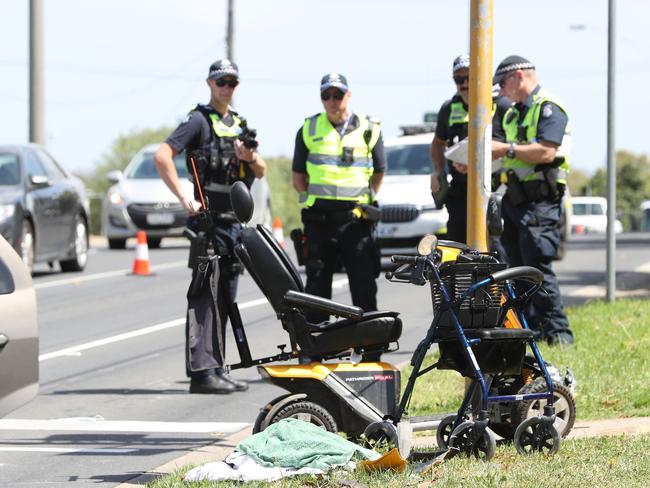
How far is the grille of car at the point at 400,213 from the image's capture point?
19.5 metres

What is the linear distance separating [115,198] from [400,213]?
6.71 m

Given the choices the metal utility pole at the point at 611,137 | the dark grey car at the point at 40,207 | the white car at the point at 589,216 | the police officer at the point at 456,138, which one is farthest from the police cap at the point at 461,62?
the white car at the point at 589,216

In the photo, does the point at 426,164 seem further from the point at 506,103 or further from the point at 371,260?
the point at 371,260

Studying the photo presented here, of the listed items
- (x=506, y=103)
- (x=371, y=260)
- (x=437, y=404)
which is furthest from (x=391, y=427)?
(x=506, y=103)

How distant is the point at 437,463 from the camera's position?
6.71m

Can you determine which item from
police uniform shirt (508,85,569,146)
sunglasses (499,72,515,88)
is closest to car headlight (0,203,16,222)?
sunglasses (499,72,515,88)

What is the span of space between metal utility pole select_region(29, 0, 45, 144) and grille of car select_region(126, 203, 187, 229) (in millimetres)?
5628

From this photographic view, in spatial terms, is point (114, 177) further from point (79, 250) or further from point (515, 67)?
point (515, 67)

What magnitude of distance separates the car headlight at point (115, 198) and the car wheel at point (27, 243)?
609cm


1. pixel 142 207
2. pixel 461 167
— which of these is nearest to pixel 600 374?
pixel 461 167

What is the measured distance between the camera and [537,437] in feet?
23.1

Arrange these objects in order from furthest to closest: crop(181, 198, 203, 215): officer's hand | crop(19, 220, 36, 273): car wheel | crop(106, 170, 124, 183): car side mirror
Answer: crop(106, 170, 124, 183): car side mirror, crop(19, 220, 36, 273): car wheel, crop(181, 198, 203, 215): officer's hand

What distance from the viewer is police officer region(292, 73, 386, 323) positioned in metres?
9.70

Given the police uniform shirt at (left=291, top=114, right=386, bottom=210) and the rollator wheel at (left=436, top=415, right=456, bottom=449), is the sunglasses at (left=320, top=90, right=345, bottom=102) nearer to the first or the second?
the police uniform shirt at (left=291, top=114, right=386, bottom=210)
